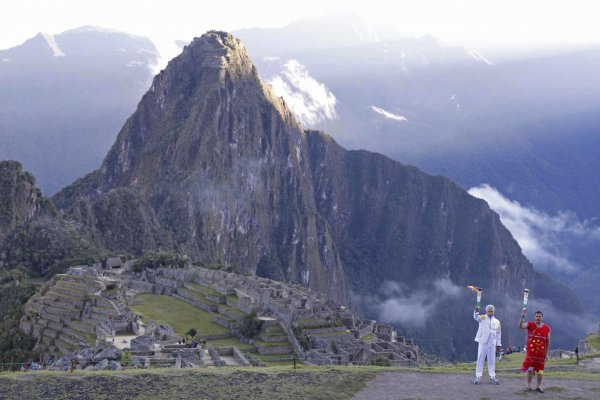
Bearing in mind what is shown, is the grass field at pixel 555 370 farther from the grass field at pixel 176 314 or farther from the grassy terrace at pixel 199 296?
the grassy terrace at pixel 199 296

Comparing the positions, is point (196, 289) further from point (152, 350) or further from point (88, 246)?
point (152, 350)

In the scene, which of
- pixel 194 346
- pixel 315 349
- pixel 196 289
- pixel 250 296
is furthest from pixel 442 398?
pixel 196 289

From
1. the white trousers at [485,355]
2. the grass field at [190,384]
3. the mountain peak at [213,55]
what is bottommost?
the grass field at [190,384]

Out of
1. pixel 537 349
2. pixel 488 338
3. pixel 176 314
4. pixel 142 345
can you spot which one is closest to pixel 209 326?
pixel 176 314

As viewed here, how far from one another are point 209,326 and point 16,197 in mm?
60088

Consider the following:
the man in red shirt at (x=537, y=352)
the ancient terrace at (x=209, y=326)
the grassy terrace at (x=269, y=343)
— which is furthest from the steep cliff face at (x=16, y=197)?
the man in red shirt at (x=537, y=352)

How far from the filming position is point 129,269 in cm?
9800

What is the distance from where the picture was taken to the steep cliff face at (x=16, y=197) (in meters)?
113

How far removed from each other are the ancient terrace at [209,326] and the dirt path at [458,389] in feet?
46.5

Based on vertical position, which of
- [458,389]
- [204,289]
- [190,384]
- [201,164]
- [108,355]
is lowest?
[108,355]

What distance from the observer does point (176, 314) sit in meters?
70.9

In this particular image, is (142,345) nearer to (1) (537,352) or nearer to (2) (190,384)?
(2) (190,384)

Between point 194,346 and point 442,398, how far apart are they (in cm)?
2408

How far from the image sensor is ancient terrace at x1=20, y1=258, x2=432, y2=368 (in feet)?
151
